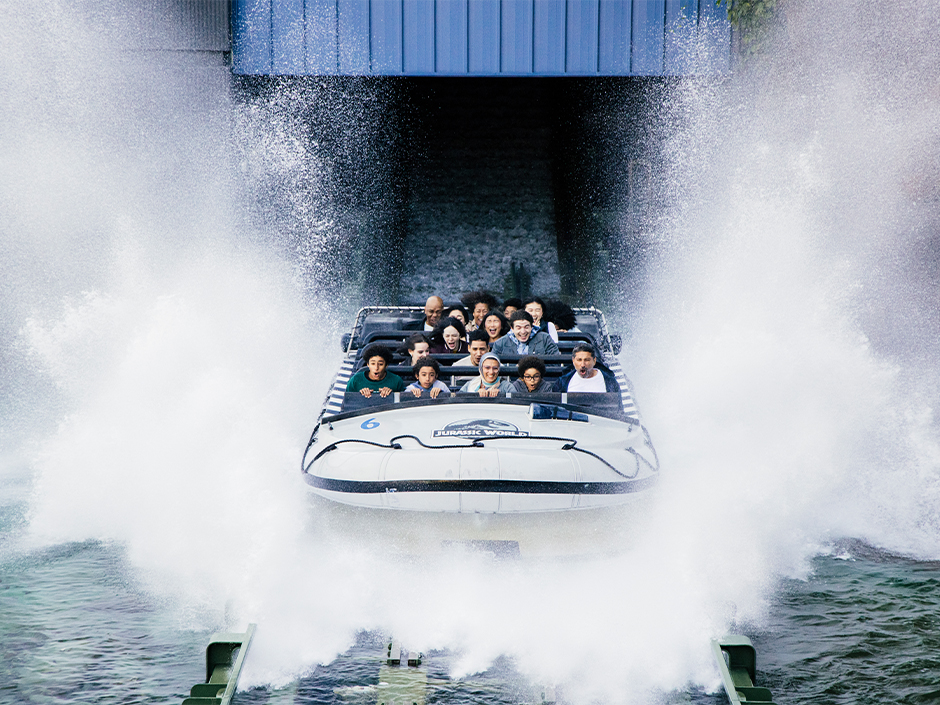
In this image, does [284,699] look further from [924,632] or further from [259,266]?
[259,266]

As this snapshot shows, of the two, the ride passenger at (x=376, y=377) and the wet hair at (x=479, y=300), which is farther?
the wet hair at (x=479, y=300)

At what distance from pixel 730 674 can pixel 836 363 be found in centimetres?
487

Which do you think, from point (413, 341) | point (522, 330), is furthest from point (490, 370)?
point (522, 330)

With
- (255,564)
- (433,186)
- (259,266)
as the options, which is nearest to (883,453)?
(255,564)

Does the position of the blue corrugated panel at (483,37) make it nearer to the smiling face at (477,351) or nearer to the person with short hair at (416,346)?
the person with short hair at (416,346)

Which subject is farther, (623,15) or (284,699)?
(623,15)

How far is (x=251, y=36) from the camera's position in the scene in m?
12.6

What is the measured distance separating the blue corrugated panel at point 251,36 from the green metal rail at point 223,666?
9101mm

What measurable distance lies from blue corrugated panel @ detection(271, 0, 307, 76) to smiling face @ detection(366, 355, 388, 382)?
21.5 feet

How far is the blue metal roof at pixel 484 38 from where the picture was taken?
12648 mm

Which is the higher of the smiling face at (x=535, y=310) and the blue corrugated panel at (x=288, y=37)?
the blue corrugated panel at (x=288, y=37)

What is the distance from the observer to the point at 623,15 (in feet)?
41.9

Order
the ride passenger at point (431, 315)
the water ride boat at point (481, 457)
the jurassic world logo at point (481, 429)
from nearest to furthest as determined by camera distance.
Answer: the water ride boat at point (481, 457) → the jurassic world logo at point (481, 429) → the ride passenger at point (431, 315)

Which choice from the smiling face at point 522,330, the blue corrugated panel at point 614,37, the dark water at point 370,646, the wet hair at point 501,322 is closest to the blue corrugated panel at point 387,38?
the blue corrugated panel at point 614,37
